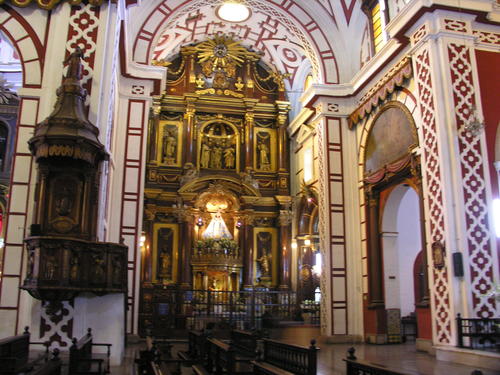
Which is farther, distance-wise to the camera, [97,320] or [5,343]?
[97,320]

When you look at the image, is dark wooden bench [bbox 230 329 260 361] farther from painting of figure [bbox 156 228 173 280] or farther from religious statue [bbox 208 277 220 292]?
painting of figure [bbox 156 228 173 280]

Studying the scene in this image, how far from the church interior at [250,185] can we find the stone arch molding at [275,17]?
0.06 m

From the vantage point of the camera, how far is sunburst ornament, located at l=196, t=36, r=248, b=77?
23.0 metres

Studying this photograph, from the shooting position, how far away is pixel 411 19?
12.2 m

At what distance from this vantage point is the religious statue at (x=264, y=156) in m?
23.2

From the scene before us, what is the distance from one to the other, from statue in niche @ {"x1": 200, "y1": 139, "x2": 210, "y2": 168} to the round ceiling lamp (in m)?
5.08

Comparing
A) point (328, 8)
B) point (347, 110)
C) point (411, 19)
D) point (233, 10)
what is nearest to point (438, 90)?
point (411, 19)

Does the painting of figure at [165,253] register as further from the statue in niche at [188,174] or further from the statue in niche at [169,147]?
the statue in niche at [169,147]

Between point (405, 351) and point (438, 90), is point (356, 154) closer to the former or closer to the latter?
point (438, 90)

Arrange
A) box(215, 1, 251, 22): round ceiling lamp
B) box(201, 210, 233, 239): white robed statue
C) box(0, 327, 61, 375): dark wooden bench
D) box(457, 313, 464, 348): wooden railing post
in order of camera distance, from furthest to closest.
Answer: box(201, 210, 233, 239): white robed statue → box(215, 1, 251, 22): round ceiling lamp → box(457, 313, 464, 348): wooden railing post → box(0, 327, 61, 375): dark wooden bench

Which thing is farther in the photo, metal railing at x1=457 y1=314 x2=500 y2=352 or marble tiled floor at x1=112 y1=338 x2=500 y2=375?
metal railing at x1=457 y1=314 x2=500 y2=352

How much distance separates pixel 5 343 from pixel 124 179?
29.2 ft

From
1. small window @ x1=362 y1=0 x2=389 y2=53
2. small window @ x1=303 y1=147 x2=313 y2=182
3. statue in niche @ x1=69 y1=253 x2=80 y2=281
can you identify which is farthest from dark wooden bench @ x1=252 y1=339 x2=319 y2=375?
small window @ x1=303 y1=147 x2=313 y2=182

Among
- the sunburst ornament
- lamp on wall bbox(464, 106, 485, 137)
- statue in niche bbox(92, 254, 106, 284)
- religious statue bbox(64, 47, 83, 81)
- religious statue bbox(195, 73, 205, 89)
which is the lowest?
statue in niche bbox(92, 254, 106, 284)
